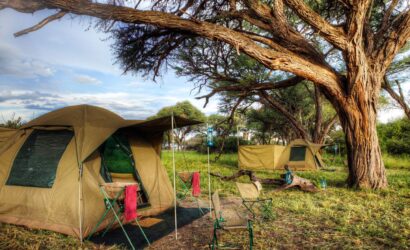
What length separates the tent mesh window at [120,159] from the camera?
6688 millimetres

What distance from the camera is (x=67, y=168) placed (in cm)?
570

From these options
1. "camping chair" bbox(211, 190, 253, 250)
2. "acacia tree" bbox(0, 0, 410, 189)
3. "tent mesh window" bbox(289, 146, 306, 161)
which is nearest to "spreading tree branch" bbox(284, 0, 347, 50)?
"acacia tree" bbox(0, 0, 410, 189)

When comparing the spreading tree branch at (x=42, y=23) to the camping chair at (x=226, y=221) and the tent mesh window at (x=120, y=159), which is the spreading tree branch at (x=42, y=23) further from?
the camping chair at (x=226, y=221)

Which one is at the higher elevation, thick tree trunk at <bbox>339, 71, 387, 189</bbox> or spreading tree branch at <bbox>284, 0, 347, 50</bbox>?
spreading tree branch at <bbox>284, 0, 347, 50</bbox>

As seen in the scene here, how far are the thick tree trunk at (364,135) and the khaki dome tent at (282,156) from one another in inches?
299

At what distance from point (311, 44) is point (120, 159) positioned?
6.16 meters

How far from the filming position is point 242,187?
6074mm

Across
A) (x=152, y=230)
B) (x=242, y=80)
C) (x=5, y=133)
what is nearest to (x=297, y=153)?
(x=242, y=80)

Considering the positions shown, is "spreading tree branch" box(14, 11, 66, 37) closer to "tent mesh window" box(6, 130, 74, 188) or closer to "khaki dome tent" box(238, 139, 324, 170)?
"tent mesh window" box(6, 130, 74, 188)

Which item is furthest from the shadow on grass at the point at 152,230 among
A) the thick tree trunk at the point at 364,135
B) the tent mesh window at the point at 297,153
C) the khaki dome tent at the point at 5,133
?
the tent mesh window at the point at 297,153

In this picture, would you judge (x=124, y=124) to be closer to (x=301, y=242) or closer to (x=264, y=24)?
(x=301, y=242)

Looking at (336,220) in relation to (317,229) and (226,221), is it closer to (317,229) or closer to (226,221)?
(317,229)

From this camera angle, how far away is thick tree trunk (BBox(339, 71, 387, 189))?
30.6 ft

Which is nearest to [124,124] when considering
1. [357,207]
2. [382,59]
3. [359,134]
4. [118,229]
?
[118,229]
